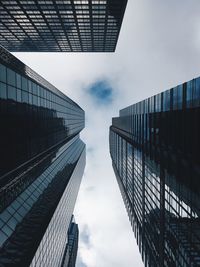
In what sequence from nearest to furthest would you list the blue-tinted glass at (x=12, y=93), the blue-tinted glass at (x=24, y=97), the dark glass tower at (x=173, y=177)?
1. the dark glass tower at (x=173, y=177)
2. the blue-tinted glass at (x=12, y=93)
3. the blue-tinted glass at (x=24, y=97)

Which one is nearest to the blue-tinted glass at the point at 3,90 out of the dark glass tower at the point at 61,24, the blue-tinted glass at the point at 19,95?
the blue-tinted glass at the point at 19,95

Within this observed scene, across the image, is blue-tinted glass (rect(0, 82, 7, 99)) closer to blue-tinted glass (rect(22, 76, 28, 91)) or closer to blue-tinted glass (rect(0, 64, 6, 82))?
blue-tinted glass (rect(0, 64, 6, 82))

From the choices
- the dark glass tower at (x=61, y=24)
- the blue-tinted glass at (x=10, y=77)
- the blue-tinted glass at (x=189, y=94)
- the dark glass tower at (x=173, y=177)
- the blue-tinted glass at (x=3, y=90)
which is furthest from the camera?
the dark glass tower at (x=61, y=24)

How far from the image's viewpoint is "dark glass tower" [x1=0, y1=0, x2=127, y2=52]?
A: 262 ft

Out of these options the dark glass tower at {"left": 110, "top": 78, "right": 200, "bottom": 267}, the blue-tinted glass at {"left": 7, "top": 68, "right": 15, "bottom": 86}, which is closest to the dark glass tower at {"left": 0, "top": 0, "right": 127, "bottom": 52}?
the dark glass tower at {"left": 110, "top": 78, "right": 200, "bottom": 267}

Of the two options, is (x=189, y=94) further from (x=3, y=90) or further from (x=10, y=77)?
(x=10, y=77)

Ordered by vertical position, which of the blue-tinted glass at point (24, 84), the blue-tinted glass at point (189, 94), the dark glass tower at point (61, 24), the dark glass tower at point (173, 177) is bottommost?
the dark glass tower at point (173, 177)

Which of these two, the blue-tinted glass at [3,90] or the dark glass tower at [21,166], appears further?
the dark glass tower at [21,166]

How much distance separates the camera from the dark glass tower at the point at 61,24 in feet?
262

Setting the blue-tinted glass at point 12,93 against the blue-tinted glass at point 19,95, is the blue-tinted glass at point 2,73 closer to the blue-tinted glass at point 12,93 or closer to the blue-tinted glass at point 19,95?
the blue-tinted glass at point 12,93

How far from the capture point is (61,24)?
309ft

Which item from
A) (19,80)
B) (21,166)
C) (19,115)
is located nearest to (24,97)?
(19,80)

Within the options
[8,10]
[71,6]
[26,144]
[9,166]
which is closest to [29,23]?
[8,10]

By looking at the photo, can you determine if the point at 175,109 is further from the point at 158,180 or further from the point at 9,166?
the point at 9,166
